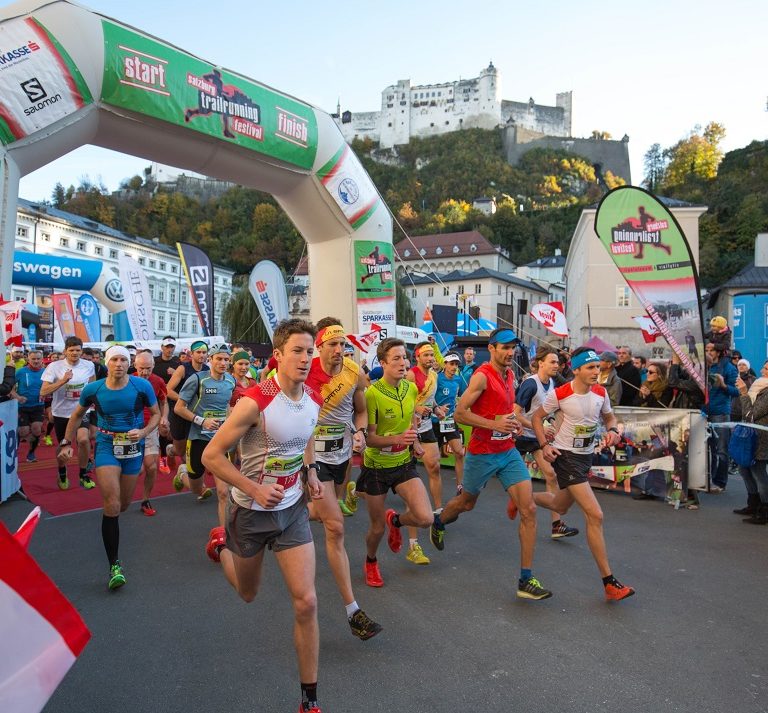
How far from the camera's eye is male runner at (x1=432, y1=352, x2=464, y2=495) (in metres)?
9.00

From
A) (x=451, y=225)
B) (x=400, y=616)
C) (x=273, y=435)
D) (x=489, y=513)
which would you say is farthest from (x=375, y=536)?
(x=451, y=225)

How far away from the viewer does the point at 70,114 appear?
852 centimetres

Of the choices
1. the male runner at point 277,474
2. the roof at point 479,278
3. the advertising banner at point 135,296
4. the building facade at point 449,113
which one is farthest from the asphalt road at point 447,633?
the building facade at point 449,113

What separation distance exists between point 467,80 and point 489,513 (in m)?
134

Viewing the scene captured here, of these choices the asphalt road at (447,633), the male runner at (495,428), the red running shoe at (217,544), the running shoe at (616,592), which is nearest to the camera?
the asphalt road at (447,633)

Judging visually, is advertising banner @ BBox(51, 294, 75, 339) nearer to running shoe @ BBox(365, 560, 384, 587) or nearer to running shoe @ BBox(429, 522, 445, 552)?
running shoe @ BBox(429, 522, 445, 552)

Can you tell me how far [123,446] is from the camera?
5414mm

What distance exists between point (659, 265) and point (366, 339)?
5.42m

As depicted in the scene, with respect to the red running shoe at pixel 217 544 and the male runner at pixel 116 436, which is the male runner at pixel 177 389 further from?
the red running shoe at pixel 217 544

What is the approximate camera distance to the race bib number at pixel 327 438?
5332mm

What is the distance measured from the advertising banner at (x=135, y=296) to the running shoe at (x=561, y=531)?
15851 mm

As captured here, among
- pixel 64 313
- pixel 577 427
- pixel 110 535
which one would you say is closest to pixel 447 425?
pixel 577 427

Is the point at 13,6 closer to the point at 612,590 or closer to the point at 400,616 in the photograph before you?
the point at 400,616

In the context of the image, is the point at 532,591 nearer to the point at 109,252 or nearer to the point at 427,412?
the point at 427,412
